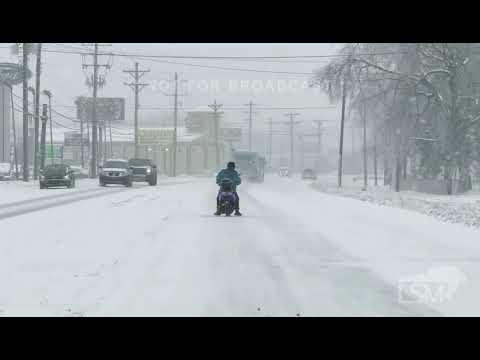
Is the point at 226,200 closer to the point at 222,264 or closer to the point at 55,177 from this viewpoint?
the point at 222,264

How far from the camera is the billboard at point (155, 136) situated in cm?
14075

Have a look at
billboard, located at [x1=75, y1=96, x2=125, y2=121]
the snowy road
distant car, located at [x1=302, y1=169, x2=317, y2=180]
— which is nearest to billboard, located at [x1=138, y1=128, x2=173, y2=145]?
billboard, located at [x1=75, y1=96, x2=125, y2=121]

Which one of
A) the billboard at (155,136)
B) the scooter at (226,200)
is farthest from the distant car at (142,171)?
the billboard at (155,136)

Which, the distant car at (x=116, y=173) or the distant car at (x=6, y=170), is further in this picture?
the distant car at (x=6, y=170)

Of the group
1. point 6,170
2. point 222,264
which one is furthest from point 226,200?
point 6,170

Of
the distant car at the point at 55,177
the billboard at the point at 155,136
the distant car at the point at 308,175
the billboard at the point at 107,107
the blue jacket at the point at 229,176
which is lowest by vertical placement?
the distant car at the point at 308,175

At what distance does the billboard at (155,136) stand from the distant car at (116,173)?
301 feet

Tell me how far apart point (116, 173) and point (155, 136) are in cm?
9510

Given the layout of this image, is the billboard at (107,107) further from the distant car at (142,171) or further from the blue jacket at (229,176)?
the blue jacket at (229,176)

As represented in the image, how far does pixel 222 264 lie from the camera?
1262 cm
